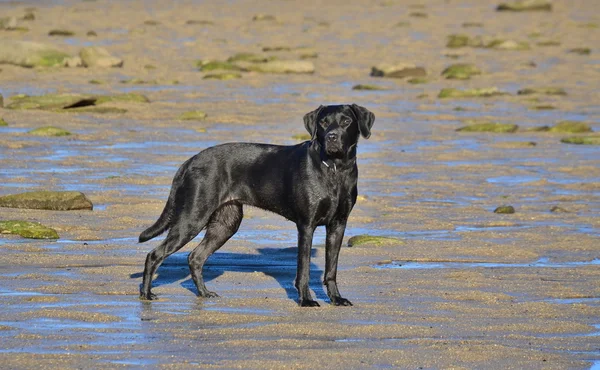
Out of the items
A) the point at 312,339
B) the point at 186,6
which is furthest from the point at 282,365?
the point at 186,6

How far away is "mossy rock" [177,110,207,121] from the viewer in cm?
2283

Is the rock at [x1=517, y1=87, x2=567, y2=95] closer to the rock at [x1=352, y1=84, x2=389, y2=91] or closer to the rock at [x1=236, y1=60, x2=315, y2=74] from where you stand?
the rock at [x1=352, y1=84, x2=389, y2=91]

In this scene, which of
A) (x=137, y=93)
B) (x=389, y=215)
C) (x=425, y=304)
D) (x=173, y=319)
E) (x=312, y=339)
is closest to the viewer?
(x=312, y=339)

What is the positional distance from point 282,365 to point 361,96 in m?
19.7

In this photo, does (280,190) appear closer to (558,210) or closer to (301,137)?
(558,210)

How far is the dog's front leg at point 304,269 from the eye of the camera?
967 centimetres

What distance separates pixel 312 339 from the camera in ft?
27.7

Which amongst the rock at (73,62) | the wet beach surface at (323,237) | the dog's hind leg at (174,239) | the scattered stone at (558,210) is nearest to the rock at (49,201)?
the wet beach surface at (323,237)

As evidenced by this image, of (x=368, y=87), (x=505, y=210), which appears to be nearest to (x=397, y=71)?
(x=368, y=87)

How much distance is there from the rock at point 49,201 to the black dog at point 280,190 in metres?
3.64

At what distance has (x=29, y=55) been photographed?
31.0 metres

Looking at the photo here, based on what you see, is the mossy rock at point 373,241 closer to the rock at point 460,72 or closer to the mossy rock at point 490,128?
the mossy rock at point 490,128

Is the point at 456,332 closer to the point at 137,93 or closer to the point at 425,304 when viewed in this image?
the point at 425,304

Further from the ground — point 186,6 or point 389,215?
point 389,215
